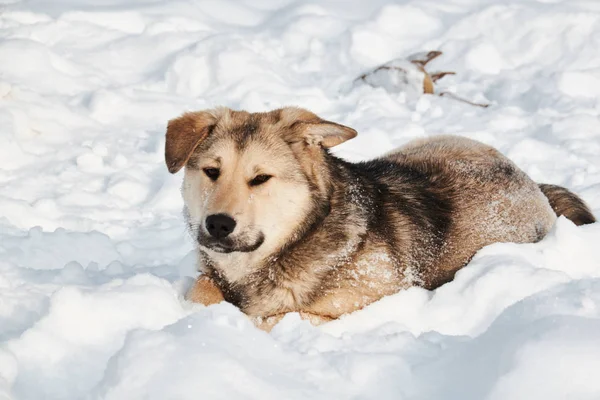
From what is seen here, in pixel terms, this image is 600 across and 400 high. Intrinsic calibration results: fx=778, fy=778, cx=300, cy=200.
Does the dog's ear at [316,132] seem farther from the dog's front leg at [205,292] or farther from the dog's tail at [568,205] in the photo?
the dog's tail at [568,205]

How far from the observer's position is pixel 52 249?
17.9ft

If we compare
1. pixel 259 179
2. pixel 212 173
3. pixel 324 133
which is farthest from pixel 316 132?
pixel 212 173

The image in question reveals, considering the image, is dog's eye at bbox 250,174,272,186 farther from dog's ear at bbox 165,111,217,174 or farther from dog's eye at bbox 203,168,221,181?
dog's ear at bbox 165,111,217,174

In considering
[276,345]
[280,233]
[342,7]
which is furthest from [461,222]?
[342,7]

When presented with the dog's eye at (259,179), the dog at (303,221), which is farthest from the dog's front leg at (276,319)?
the dog's eye at (259,179)

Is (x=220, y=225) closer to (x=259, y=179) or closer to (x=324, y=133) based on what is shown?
(x=259, y=179)

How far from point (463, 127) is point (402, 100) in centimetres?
98

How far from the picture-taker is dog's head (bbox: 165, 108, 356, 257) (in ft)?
13.7

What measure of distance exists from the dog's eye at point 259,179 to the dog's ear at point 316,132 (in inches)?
12.1

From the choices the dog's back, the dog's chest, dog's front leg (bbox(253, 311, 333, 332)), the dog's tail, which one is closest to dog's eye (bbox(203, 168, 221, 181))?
the dog's chest

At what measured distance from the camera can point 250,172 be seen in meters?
4.28

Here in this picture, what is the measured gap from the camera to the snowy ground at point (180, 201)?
9.81 feet

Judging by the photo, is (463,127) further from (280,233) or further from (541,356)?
(541,356)

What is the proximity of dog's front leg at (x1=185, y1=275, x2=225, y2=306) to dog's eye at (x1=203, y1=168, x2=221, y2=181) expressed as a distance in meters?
0.66
